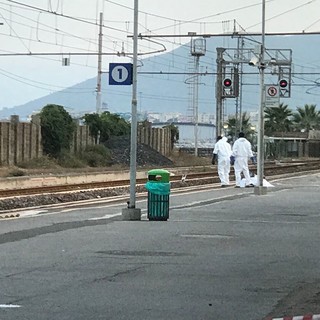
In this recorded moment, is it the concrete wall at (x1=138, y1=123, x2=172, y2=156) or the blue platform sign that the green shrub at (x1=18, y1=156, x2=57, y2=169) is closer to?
the concrete wall at (x1=138, y1=123, x2=172, y2=156)

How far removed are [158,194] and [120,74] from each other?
2.64 meters

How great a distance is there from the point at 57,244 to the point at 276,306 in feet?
20.7

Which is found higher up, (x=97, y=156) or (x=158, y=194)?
(x=158, y=194)

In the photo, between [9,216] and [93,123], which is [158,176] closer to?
[9,216]

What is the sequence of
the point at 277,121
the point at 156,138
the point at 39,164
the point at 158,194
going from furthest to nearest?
1. the point at 277,121
2. the point at 156,138
3. the point at 39,164
4. the point at 158,194

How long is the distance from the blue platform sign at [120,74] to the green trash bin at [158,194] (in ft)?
6.56

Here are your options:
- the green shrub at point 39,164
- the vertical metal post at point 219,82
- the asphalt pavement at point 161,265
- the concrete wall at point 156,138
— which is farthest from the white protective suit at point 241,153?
the concrete wall at point 156,138

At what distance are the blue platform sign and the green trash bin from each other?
2.00 meters

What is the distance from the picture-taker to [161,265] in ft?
43.2

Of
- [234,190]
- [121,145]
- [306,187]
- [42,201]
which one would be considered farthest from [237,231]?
[121,145]

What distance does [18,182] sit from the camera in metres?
38.5

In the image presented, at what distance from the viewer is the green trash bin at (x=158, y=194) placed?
65.5ft

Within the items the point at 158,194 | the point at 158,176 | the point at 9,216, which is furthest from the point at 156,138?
the point at 158,194

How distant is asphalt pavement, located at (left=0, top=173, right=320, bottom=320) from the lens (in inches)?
388
